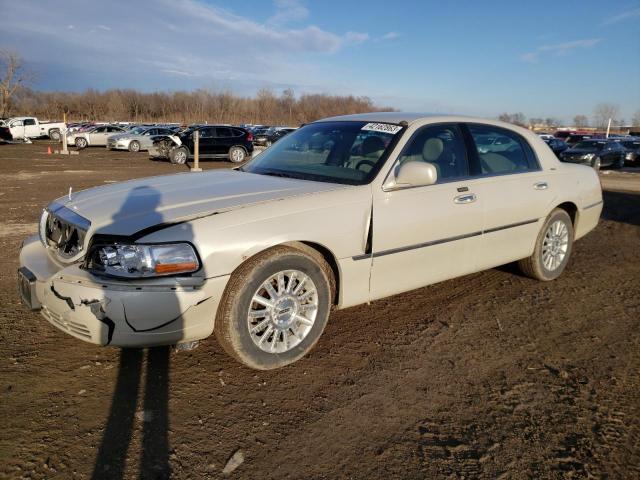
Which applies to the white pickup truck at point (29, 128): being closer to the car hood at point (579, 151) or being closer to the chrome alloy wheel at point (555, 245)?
the car hood at point (579, 151)

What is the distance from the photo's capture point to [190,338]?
2.73m

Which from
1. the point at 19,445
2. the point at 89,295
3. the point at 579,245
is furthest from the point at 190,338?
the point at 579,245

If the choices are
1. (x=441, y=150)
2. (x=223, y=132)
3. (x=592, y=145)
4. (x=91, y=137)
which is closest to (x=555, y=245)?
(x=441, y=150)

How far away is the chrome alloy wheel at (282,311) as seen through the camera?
9.64ft

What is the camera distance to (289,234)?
2.91 metres

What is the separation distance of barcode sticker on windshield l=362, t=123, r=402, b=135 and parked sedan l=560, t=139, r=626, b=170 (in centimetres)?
2075

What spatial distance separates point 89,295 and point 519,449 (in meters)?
2.32

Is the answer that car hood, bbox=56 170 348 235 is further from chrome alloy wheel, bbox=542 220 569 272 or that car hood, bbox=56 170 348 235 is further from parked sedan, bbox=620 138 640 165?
parked sedan, bbox=620 138 640 165

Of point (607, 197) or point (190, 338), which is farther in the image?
point (607, 197)

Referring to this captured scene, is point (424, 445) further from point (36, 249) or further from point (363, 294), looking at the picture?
point (36, 249)

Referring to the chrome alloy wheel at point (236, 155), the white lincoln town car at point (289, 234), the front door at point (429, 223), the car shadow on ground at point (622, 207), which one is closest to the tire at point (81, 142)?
the chrome alloy wheel at point (236, 155)

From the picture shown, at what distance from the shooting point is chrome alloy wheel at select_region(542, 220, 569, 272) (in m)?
4.79

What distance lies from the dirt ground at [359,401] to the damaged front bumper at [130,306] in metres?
0.37

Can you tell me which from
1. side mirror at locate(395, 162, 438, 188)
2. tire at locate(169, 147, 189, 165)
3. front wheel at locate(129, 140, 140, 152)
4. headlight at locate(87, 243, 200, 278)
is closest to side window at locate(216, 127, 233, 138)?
tire at locate(169, 147, 189, 165)
